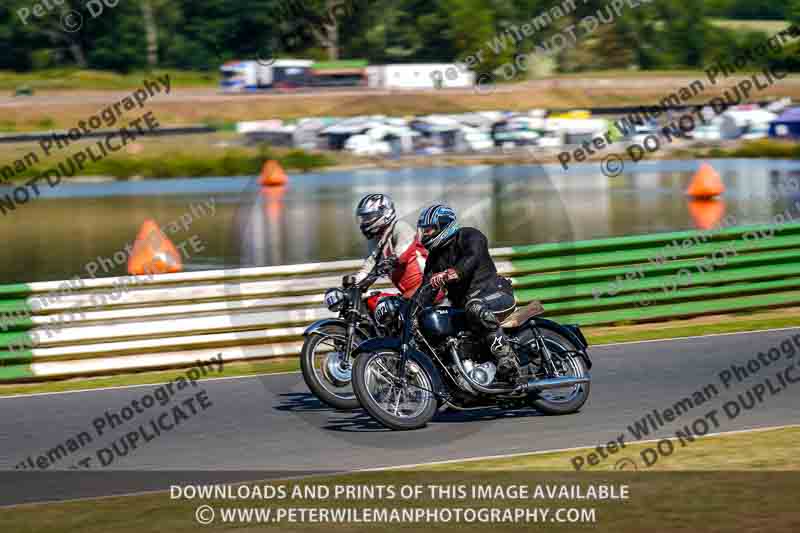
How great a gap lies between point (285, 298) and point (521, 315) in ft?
13.9

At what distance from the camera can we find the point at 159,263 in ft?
64.1

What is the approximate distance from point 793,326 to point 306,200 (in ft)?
71.6

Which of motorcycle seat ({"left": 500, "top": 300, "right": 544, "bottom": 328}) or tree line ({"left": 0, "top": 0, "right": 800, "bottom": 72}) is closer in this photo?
motorcycle seat ({"left": 500, "top": 300, "right": 544, "bottom": 328})

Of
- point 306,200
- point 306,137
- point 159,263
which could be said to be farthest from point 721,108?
point 159,263

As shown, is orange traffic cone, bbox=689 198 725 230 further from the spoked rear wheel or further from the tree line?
the tree line

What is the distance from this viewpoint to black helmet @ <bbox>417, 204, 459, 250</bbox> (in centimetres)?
909

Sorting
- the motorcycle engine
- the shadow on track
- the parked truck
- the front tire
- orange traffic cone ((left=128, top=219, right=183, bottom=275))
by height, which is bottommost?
the parked truck

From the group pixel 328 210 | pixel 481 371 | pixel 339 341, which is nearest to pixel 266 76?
pixel 328 210

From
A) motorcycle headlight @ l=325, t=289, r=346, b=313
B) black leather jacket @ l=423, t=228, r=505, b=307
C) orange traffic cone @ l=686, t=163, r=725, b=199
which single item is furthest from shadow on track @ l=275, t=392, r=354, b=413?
orange traffic cone @ l=686, t=163, r=725, b=199

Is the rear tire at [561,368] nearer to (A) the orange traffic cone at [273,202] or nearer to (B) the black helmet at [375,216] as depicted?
(B) the black helmet at [375,216]

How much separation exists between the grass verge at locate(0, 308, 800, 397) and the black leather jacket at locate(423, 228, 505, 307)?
11.2 feet

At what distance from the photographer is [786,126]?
5203 centimetres

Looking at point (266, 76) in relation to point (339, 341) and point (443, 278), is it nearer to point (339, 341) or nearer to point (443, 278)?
point (339, 341)

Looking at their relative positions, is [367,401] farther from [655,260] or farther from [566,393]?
[655,260]
